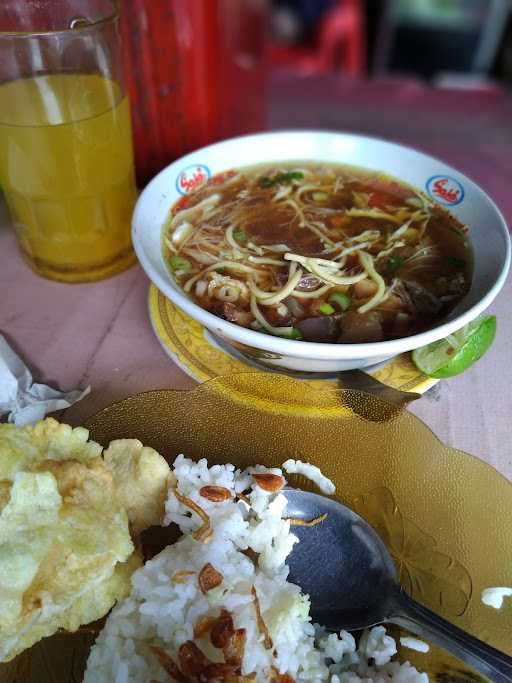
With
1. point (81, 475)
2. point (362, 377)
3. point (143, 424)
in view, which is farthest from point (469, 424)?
point (81, 475)

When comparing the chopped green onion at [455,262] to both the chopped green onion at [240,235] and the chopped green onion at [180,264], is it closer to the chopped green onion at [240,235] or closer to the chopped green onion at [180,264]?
the chopped green onion at [240,235]

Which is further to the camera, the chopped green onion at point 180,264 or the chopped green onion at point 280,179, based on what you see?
the chopped green onion at point 280,179

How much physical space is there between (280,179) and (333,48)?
13.0ft

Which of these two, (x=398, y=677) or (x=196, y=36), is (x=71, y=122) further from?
(x=398, y=677)

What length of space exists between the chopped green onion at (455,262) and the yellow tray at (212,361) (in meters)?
0.32

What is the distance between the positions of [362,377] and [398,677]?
2.05 ft

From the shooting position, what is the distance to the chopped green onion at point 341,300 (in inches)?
56.4

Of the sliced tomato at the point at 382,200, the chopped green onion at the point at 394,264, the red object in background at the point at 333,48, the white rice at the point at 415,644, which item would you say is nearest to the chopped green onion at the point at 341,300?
the chopped green onion at the point at 394,264

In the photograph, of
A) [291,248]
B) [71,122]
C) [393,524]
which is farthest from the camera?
[291,248]

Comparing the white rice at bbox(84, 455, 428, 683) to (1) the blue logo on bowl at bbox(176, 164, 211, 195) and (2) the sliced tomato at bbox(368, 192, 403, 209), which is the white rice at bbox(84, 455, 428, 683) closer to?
(1) the blue logo on bowl at bbox(176, 164, 211, 195)

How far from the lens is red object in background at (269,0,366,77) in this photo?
16.4ft

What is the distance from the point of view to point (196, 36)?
1910 millimetres

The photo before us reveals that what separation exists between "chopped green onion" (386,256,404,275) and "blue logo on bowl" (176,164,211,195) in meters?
0.62

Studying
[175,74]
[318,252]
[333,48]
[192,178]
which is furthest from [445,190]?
[333,48]
